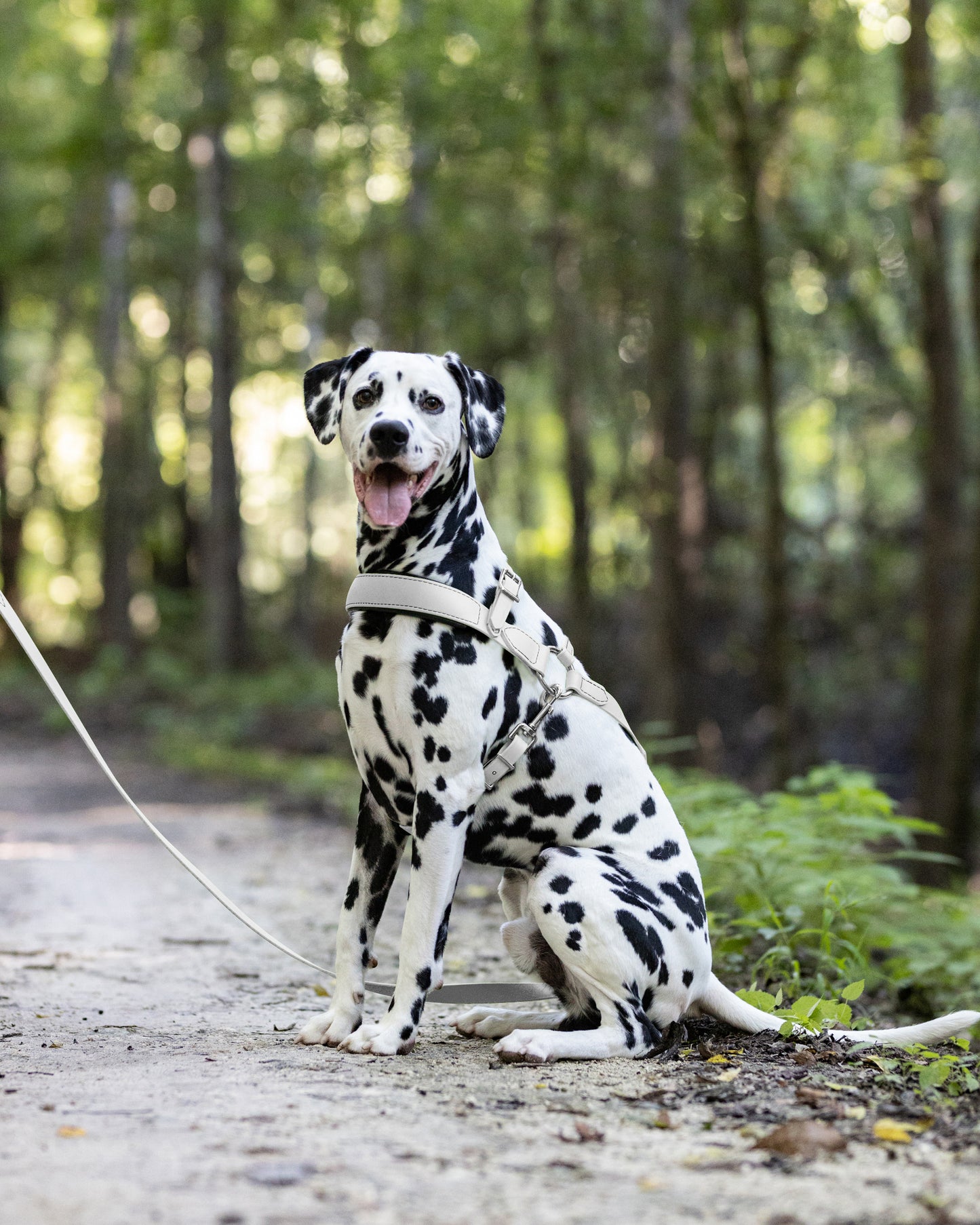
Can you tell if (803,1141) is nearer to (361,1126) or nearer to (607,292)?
(361,1126)

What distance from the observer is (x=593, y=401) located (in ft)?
78.1

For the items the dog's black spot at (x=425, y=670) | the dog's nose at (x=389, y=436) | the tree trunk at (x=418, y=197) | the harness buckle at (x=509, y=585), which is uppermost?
the tree trunk at (x=418, y=197)

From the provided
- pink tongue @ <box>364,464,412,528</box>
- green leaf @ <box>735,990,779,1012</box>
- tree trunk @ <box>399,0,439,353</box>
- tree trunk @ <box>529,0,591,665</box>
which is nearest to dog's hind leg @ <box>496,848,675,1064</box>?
green leaf @ <box>735,990,779,1012</box>

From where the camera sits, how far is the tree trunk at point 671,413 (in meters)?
14.0

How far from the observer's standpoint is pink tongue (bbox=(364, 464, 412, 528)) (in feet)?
13.5

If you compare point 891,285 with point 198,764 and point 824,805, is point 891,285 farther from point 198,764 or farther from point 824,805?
point 824,805

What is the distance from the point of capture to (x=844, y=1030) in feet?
14.8

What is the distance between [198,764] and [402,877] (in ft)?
25.4

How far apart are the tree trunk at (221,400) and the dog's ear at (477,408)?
60.6 ft

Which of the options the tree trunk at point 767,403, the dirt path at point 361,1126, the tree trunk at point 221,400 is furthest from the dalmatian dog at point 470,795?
the tree trunk at point 221,400

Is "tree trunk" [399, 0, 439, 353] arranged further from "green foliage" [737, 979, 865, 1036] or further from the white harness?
"green foliage" [737, 979, 865, 1036]

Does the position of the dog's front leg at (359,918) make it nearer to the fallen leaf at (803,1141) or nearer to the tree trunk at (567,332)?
the fallen leaf at (803,1141)

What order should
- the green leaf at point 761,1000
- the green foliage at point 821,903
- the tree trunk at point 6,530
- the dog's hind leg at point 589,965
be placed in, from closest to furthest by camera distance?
the dog's hind leg at point 589,965, the green leaf at point 761,1000, the green foliage at point 821,903, the tree trunk at point 6,530

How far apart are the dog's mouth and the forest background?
4.36 meters
